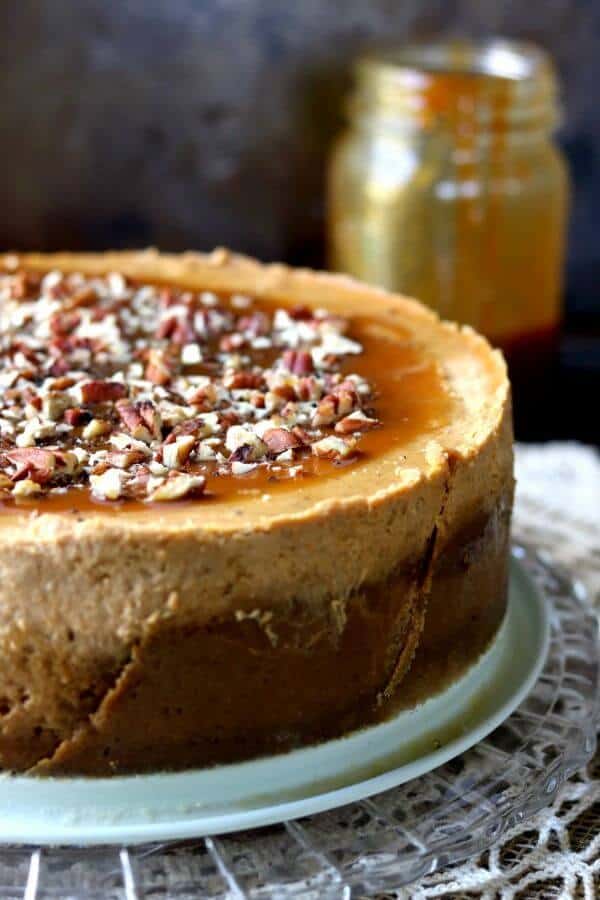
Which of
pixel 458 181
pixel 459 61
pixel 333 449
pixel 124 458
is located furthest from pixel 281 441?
pixel 459 61

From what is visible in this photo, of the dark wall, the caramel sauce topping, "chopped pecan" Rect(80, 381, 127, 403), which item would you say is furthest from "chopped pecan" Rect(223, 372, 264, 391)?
the dark wall

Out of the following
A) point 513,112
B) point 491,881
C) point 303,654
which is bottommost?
point 491,881

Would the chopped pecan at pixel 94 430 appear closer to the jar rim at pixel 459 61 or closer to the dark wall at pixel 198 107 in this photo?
the jar rim at pixel 459 61

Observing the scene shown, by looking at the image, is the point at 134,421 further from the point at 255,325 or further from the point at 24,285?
the point at 24,285

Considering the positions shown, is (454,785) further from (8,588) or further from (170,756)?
(8,588)

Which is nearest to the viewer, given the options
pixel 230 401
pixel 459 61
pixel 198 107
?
pixel 230 401

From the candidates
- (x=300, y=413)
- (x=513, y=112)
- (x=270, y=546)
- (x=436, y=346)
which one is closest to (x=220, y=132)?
(x=513, y=112)

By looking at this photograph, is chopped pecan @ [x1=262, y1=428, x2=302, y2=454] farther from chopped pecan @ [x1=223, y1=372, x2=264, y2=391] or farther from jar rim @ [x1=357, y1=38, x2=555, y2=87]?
jar rim @ [x1=357, y1=38, x2=555, y2=87]
